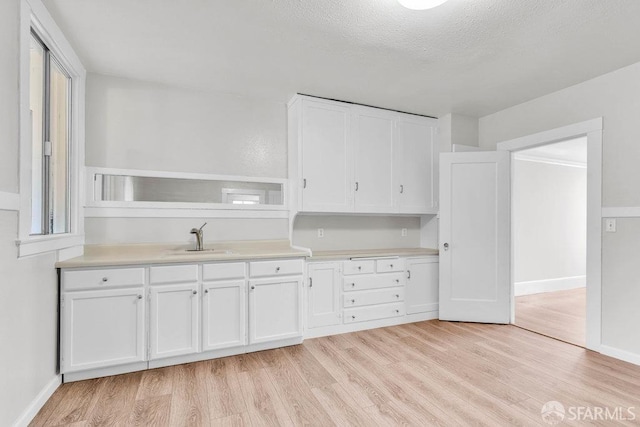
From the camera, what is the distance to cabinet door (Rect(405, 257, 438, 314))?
3686mm

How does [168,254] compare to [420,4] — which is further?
[168,254]

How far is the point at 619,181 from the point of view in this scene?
8.96ft

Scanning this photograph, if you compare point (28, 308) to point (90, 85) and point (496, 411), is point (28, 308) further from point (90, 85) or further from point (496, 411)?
point (496, 411)

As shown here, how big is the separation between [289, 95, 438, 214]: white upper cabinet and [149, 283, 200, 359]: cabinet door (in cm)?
136

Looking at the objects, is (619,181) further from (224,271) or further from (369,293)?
(224,271)

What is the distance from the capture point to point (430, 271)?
3811 millimetres

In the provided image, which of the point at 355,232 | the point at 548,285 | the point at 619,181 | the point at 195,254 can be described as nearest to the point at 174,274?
the point at 195,254

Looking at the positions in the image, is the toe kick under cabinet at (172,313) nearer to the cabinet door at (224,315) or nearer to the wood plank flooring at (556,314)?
the cabinet door at (224,315)

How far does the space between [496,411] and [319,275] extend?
1.78 metres

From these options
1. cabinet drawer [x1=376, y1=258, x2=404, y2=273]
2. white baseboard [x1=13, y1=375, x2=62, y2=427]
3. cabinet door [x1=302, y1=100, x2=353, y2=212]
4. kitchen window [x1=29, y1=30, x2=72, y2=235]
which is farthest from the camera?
cabinet drawer [x1=376, y1=258, x2=404, y2=273]

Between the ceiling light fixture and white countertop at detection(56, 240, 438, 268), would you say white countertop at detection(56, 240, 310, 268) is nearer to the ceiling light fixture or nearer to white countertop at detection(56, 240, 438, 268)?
white countertop at detection(56, 240, 438, 268)

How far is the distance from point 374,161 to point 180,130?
2.06 m

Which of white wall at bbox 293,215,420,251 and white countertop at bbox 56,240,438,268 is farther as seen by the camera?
white wall at bbox 293,215,420,251

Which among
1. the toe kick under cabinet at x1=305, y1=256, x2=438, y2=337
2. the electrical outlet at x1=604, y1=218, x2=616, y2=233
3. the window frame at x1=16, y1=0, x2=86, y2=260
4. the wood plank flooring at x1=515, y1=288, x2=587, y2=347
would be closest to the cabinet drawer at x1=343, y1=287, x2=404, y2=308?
the toe kick under cabinet at x1=305, y1=256, x2=438, y2=337
